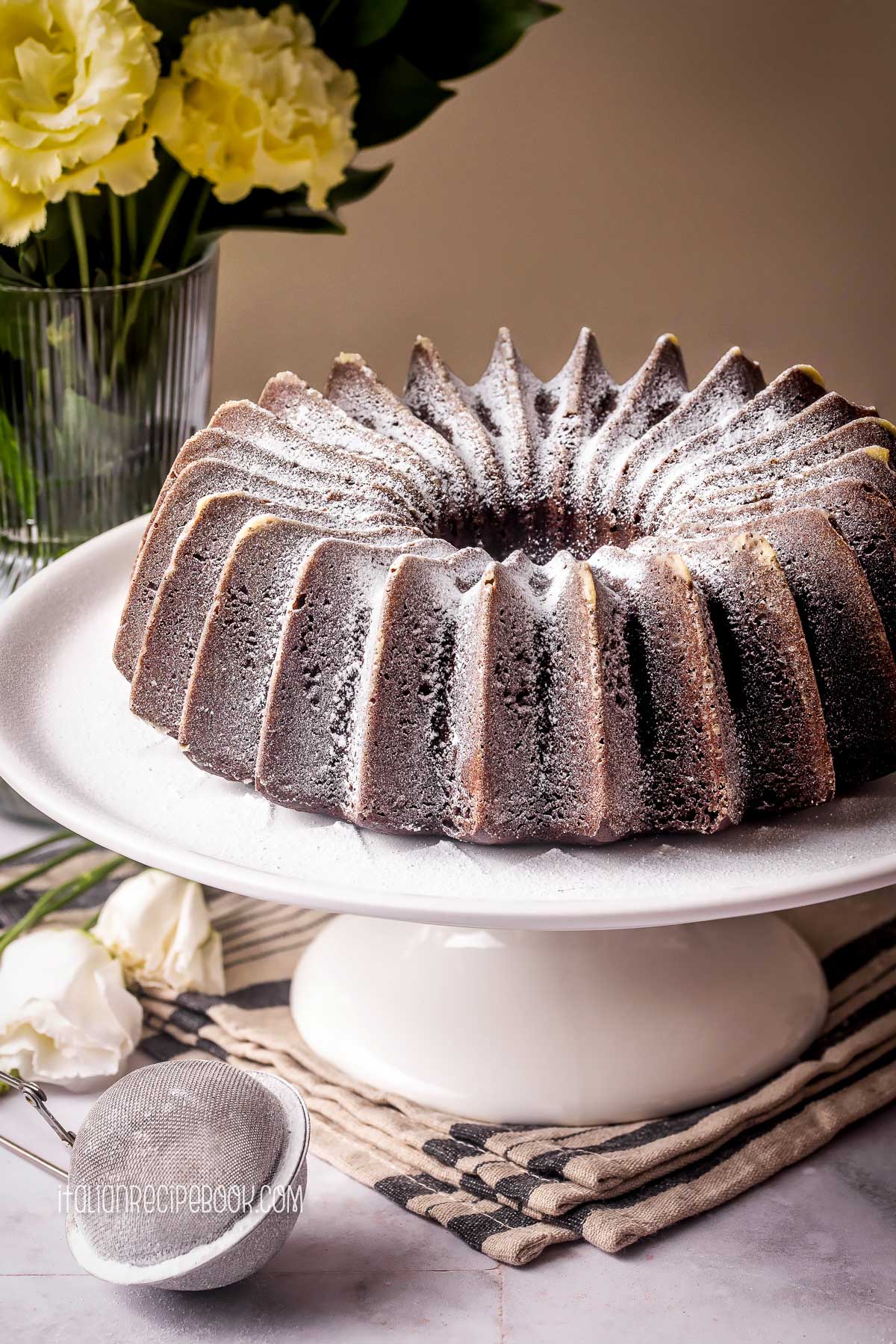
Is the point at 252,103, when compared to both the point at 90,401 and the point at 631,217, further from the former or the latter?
the point at 631,217

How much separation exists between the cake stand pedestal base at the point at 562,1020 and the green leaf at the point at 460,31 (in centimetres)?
80

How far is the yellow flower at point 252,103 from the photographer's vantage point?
1277 millimetres

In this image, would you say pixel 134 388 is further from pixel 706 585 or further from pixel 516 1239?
pixel 516 1239

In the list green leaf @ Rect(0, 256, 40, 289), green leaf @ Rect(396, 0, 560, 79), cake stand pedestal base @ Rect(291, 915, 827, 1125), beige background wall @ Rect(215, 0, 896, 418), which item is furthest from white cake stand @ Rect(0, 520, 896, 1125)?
beige background wall @ Rect(215, 0, 896, 418)

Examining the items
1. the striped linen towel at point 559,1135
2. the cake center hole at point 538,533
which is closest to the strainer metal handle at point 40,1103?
the striped linen towel at point 559,1135

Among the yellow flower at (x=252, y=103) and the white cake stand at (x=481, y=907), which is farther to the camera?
the yellow flower at (x=252, y=103)

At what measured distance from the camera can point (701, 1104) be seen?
1153mm

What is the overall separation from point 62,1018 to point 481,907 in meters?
0.42

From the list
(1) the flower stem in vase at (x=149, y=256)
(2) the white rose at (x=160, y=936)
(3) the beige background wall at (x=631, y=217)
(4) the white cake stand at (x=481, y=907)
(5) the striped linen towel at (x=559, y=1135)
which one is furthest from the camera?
(3) the beige background wall at (x=631, y=217)

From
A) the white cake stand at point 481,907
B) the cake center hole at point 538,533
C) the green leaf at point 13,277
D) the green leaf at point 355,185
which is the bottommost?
the white cake stand at point 481,907

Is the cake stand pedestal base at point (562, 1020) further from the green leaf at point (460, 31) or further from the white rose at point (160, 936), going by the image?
the green leaf at point (460, 31)

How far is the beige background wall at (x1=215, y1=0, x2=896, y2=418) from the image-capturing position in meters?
1.90

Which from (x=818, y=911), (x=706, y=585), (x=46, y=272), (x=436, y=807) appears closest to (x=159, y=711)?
(x=436, y=807)

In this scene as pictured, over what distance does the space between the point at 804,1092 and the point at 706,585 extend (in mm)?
399
